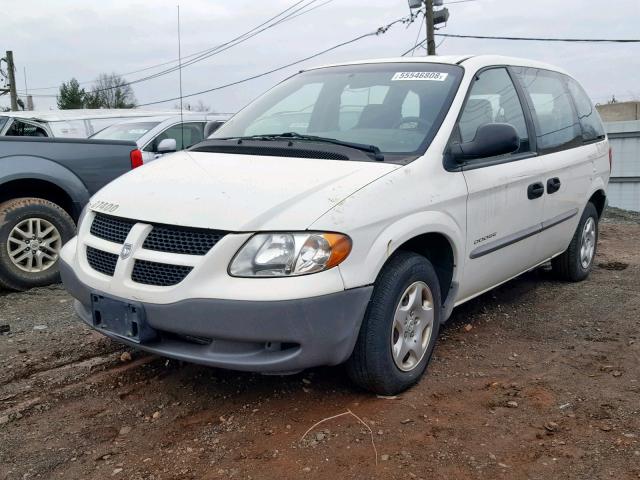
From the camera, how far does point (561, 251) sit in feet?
17.2

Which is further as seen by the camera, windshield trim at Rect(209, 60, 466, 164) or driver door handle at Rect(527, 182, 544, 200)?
driver door handle at Rect(527, 182, 544, 200)

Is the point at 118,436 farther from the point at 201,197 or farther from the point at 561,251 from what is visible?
the point at 561,251

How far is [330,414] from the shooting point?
3074mm

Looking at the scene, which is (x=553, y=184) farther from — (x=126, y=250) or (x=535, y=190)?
(x=126, y=250)

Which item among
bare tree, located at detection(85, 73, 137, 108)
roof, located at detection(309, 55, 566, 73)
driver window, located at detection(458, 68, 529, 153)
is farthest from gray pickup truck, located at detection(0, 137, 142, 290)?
bare tree, located at detection(85, 73, 137, 108)

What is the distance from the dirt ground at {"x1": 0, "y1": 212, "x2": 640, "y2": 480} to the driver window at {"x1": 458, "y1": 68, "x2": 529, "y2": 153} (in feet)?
4.40

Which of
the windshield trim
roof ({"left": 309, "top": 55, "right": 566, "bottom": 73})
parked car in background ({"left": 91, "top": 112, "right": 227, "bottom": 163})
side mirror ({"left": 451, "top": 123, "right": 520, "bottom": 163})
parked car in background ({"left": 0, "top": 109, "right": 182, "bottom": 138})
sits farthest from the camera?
parked car in background ({"left": 0, "top": 109, "right": 182, "bottom": 138})

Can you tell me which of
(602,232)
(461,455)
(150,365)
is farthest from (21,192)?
(602,232)

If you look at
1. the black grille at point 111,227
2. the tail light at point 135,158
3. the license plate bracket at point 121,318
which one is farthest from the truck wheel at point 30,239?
the license plate bracket at point 121,318

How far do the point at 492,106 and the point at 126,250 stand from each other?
8.12ft

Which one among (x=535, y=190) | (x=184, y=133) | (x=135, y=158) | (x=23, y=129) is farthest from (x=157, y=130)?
(x=535, y=190)

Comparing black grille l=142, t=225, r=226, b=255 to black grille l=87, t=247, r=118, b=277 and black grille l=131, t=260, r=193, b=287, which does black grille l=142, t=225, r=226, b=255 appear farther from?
black grille l=87, t=247, r=118, b=277

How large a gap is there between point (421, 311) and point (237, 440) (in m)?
1.14

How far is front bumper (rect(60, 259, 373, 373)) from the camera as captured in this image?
2.70 metres
